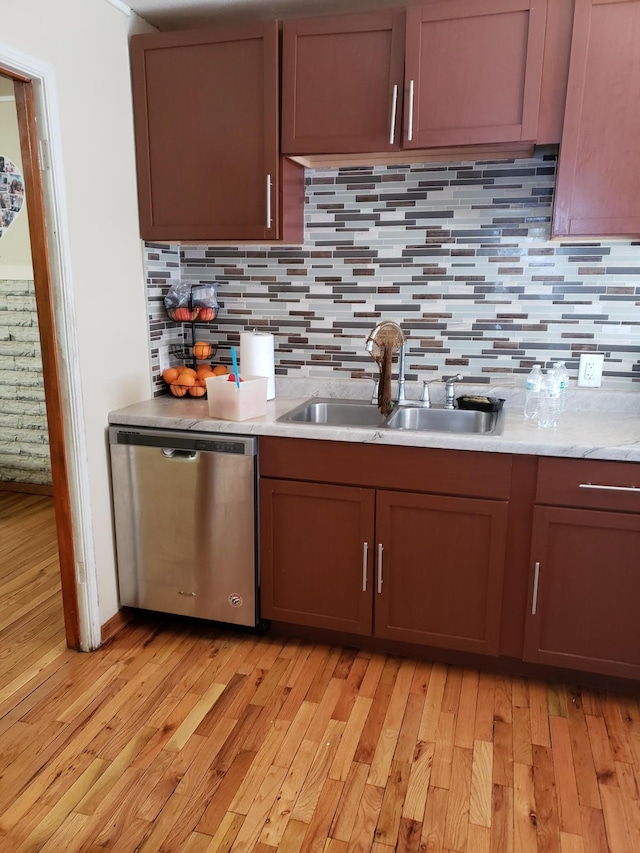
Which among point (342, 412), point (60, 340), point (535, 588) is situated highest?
point (60, 340)

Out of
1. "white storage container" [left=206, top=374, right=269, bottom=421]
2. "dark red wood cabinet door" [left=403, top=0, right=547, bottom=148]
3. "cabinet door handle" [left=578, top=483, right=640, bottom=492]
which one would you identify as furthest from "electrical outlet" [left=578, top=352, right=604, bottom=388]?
"white storage container" [left=206, top=374, right=269, bottom=421]

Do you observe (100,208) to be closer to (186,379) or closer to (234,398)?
(186,379)

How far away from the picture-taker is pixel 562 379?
2.37 m

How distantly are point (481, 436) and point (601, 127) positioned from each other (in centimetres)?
106

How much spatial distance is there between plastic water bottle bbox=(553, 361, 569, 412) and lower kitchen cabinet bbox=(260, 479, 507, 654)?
0.61 metres

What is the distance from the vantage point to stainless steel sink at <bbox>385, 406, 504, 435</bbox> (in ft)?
8.12

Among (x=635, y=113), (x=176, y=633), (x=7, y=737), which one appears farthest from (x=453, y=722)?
(x=635, y=113)

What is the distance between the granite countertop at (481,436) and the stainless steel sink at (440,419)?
0.09 metres

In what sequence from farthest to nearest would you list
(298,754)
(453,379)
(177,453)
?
(453,379)
(177,453)
(298,754)

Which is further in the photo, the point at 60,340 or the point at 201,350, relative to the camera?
the point at 201,350

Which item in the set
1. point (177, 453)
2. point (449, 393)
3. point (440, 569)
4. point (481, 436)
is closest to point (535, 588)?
point (440, 569)

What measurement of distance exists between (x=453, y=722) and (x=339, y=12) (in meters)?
2.53

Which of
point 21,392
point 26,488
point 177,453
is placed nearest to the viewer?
point 177,453

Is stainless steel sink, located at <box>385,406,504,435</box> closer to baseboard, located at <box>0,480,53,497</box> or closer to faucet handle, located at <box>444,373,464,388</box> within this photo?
faucet handle, located at <box>444,373,464,388</box>
